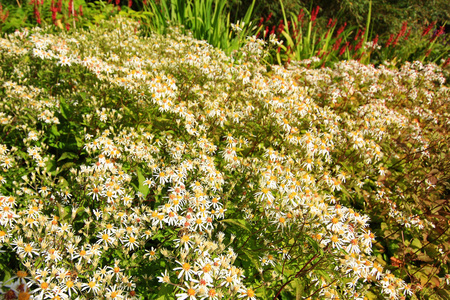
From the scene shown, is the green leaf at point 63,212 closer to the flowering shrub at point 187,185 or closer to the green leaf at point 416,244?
the flowering shrub at point 187,185

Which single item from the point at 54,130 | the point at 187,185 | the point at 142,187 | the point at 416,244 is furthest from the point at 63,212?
the point at 416,244

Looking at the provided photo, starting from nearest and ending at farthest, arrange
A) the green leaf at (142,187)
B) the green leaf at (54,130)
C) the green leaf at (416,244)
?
the green leaf at (142,187)
the green leaf at (54,130)
the green leaf at (416,244)

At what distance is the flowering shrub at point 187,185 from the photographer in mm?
1978

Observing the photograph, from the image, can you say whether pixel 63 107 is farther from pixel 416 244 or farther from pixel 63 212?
pixel 416 244

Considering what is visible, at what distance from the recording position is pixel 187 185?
8.61ft

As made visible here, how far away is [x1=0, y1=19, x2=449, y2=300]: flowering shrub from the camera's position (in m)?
1.98

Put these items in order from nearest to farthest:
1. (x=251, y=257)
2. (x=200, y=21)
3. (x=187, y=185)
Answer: (x=251, y=257) < (x=187, y=185) < (x=200, y=21)

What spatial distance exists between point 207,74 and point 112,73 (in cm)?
116

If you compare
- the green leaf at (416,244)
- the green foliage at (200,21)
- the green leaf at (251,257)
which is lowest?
the green leaf at (416,244)

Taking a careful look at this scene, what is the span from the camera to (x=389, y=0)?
11.0 metres

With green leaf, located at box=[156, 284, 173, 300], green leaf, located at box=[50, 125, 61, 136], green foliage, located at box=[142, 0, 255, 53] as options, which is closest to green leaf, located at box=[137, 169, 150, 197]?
green leaf, located at box=[156, 284, 173, 300]

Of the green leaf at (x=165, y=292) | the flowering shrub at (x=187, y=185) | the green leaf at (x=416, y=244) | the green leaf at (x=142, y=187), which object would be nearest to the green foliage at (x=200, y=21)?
the flowering shrub at (x=187, y=185)

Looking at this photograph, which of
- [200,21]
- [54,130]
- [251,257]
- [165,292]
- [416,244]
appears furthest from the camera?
[200,21]

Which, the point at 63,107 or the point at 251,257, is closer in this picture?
the point at 251,257
